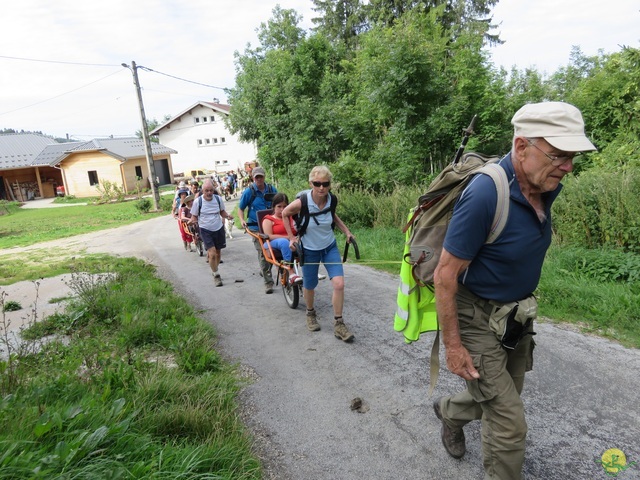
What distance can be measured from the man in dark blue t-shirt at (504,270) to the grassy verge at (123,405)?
5.12 ft

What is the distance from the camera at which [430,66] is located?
12.1 metres

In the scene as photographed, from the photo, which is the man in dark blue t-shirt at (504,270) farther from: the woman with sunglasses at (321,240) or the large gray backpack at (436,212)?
the woman with sunglasses at (321,240)

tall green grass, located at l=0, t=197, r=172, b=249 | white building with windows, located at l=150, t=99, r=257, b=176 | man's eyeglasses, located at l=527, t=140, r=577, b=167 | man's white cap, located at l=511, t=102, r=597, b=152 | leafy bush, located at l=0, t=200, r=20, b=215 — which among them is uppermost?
white building with windows, located at l=150, t=99, r=257, b=176

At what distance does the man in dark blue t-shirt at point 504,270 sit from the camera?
1.96 meters

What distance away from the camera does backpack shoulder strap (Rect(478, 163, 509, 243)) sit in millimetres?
1994

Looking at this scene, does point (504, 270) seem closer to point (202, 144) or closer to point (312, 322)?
point (312, 322)

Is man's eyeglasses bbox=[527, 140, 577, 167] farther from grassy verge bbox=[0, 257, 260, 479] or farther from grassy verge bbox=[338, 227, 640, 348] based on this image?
grassy verge bbox=[0, 257, 260, 479]

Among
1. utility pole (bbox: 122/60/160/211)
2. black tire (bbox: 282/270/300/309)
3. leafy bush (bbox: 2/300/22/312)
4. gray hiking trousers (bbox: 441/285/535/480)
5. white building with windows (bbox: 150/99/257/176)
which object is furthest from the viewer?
white building with windows (bbox: 150/99/257/176)

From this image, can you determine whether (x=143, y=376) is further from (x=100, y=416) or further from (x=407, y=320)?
(x=407, y=320)

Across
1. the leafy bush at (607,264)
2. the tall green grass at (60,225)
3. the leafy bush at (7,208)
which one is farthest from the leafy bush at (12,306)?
the leafy bush at (7,208)

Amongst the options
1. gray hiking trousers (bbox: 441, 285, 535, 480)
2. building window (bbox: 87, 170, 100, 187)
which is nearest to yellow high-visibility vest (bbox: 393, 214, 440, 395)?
gray hiking trousers (bbox: 441, 285, 535, 480)

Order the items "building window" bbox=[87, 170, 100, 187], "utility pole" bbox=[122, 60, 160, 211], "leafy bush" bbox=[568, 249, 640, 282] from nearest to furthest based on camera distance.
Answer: "leafy bush" bbox=[568, 249, 640, 282], "utility pole" bbox=[122, 60, 160, 211], "building window" bbox=[87, 170, 100, 187]

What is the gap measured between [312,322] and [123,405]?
2.67 metres

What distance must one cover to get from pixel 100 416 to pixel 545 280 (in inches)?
213
